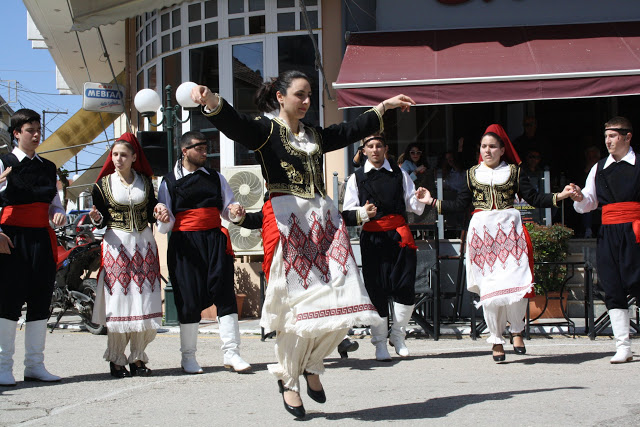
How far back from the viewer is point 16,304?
6457 mm

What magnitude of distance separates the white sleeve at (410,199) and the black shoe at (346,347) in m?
1.42

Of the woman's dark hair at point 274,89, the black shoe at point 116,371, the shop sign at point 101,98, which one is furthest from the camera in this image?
the shop sign at point 101,98

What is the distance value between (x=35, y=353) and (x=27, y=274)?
0.65 meters

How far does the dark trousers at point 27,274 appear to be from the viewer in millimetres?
6434

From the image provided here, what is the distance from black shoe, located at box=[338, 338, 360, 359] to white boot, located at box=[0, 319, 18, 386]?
8.72ft

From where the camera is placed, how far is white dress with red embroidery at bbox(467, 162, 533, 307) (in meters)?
7.18

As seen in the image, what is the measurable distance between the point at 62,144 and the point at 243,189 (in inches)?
463

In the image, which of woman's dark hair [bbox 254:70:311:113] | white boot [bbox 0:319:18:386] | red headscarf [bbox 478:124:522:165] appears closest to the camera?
woman's dark hair [bbox 254:70:311:113]

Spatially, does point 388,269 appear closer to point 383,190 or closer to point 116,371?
Result: point 383,190

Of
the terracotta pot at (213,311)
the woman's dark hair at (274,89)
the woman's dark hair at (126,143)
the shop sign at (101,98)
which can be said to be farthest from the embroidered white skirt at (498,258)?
the shop sign at (101,98)

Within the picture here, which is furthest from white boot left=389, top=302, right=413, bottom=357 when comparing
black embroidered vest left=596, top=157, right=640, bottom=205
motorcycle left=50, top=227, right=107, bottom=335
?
motorcycle left=50, top=227, right=107, bottom=335

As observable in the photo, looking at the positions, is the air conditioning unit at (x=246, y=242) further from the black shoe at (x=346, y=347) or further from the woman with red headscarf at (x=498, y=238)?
the woman with red headscarf at (x=498, y=238)

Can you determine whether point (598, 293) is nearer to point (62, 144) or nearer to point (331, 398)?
point (331, 398)

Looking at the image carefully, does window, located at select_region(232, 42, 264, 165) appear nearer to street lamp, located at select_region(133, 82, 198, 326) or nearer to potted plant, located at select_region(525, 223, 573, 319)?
street lamp, located at select_region(133, 82, 198, 326)
